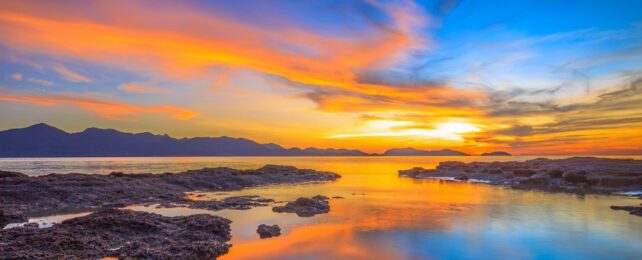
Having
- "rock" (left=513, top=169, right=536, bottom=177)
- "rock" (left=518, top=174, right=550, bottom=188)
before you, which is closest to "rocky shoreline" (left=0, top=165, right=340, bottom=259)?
"rock" (left=518, top=174, right=550, bottom=188)

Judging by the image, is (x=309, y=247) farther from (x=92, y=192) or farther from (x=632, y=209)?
(x=632, y=209)

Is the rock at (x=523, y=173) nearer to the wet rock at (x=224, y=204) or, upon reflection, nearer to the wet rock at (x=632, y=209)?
the wet rock at (x=632, y=209)

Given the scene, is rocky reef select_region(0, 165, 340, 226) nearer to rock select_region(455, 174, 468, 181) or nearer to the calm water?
the calm water

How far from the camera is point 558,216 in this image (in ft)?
102

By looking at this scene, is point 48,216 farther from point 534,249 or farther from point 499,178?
point 499,178

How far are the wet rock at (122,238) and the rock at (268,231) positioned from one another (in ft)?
6.38

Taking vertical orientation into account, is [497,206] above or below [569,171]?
below

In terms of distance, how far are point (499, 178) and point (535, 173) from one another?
669 centimetres

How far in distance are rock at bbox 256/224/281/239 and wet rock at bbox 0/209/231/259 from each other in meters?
1.95

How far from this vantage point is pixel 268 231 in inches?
910

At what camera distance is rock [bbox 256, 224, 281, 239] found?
22694mm

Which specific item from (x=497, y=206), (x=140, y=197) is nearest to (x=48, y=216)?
(x=140, y=197)

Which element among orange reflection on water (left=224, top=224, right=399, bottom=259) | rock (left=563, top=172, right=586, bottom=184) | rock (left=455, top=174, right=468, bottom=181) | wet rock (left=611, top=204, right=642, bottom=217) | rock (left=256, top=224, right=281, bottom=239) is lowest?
orange reflection on water (left=224, top=224, right=399, bottom=259)

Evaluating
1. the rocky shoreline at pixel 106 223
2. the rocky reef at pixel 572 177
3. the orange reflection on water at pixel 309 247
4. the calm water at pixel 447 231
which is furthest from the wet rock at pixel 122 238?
the rocky reef at pixel 572 177
